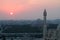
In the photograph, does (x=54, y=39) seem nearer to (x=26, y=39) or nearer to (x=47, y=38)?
(x=47, y=38)

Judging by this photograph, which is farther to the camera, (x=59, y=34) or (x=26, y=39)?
(x=26, y=39)

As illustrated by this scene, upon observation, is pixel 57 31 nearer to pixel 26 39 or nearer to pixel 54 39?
pixel 54 39

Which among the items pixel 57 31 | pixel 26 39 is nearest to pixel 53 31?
pixel 57 31

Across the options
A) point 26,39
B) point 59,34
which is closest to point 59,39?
point 59,34

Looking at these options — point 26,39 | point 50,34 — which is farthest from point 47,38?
point 26,39

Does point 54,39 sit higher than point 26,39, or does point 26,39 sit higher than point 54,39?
point 54,39

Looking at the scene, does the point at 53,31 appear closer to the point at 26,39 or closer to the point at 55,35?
the point at 55,35

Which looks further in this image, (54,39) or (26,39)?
(26,39)
